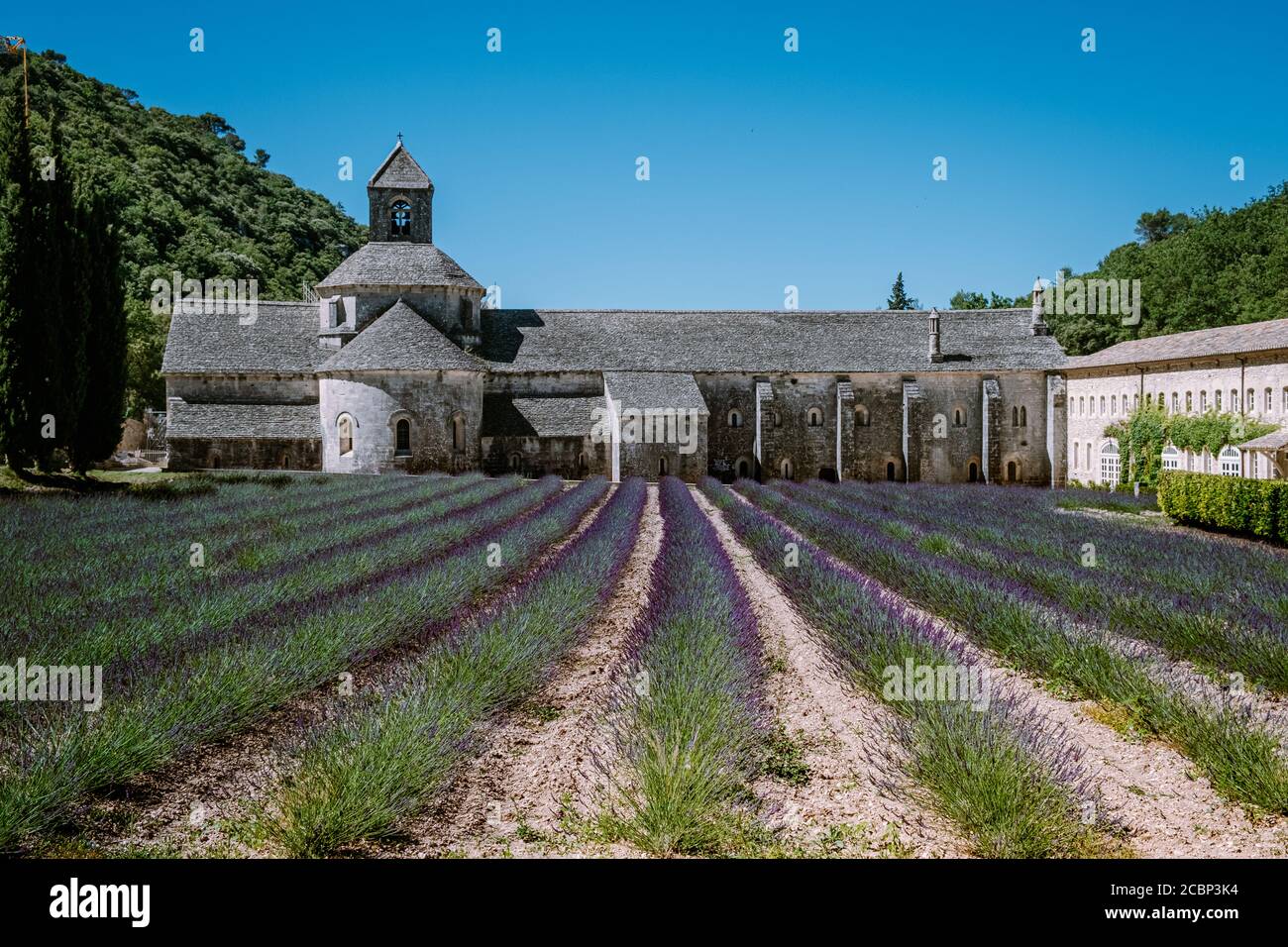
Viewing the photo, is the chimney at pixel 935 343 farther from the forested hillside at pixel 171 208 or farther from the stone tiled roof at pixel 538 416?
the forested hillside at pixel 171 208

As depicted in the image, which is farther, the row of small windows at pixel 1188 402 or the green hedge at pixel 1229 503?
the row of small windows at pixel 1188 402

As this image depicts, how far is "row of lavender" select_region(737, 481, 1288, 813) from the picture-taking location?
5.29 metres

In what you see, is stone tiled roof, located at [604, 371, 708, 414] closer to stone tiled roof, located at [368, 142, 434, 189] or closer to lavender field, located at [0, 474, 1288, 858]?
stone tiled roof, located at [368, 142, 434, 189]

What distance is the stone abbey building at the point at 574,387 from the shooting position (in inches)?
1372

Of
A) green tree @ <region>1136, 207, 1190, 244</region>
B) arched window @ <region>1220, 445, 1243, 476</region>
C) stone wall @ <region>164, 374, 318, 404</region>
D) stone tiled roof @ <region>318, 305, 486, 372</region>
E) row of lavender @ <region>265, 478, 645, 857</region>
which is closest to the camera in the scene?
row of lavender @ <region>265, 478, 645, 857</region>

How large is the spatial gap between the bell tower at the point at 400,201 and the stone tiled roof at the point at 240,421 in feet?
31.1

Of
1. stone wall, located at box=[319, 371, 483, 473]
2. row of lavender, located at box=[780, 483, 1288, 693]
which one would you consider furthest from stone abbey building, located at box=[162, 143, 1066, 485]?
row of lavender, located at box=[780, 483, 1288, 693]

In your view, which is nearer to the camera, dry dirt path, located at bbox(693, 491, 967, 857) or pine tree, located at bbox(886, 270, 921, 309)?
dry dirt path, located at bbox(693, 491, 967, 857)

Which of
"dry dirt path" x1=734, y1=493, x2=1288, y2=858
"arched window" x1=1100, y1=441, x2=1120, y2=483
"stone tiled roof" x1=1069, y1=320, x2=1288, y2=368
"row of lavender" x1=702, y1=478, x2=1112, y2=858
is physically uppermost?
"stone tiled roof" x1=1069, y1=320, x2=1288, y2=368

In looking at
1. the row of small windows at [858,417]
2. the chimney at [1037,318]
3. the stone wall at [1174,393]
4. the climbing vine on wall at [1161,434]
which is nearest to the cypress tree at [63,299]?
the row of small windows at [858,417]

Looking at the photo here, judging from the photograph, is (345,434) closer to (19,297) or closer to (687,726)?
(19,297)

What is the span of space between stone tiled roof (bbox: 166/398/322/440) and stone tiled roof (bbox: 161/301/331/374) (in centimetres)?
164
